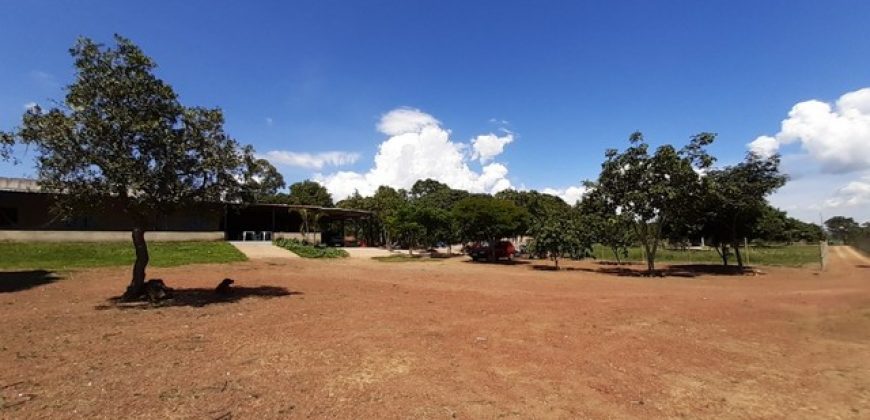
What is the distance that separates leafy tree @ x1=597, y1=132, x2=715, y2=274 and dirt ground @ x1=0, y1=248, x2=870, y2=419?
8.67 meters

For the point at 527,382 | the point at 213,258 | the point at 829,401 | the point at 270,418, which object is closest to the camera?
the point at 270,418

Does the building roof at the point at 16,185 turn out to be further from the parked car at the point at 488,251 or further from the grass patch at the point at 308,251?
the parked car at the point at 488,251

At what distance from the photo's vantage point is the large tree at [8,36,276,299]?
10992mm

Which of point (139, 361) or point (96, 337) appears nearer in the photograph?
point (139, 361)

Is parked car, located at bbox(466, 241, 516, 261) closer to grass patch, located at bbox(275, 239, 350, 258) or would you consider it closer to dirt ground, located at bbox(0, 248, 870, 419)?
grass patch, located at bbox(275, 239, 350, 258)

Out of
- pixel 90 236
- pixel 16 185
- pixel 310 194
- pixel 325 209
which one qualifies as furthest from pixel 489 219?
pixel 310 194

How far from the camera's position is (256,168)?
43.7ft

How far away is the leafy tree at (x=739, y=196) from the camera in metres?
23.5

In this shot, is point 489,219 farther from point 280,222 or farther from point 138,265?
point 280,222

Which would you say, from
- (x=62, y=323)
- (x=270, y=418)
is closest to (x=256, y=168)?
(x=62, y=323)

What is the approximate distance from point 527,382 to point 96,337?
7562 mm

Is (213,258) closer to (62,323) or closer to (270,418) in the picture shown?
(62,323)

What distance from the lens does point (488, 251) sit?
33469 mm

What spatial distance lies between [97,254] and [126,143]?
17644 mm
